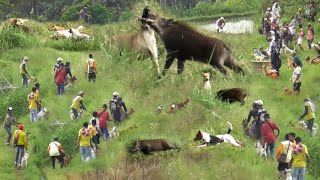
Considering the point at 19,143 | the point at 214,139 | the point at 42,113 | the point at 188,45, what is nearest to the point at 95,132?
the point at 19,143

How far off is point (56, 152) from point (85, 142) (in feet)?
2.99

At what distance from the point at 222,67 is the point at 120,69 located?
3805 millimetres

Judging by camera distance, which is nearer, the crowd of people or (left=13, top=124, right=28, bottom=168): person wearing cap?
the crowd of people

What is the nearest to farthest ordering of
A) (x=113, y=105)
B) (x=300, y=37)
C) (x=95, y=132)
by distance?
(x=95, y=132), (x=113, y=105), (x=300, y=37)

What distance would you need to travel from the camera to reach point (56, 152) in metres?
18.4

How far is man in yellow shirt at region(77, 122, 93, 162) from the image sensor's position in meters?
18.1

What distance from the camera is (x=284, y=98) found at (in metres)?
23.1

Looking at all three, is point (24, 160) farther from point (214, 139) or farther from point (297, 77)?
point (297, 77)

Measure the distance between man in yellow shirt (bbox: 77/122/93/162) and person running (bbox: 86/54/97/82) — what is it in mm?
5803

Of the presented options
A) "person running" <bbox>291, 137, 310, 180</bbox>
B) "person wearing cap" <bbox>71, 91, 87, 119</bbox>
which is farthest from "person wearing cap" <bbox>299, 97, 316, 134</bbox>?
"person wearing cap" <bbox>71, 91, 87, 119</bbox>

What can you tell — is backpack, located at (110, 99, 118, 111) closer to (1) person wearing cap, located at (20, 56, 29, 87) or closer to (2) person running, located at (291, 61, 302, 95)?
(1) person wearing cap, located at (20, 56, 29, 87)

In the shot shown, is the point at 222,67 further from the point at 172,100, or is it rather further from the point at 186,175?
the point at 186,175

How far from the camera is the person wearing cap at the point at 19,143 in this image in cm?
1862

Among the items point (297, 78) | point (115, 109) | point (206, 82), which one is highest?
point (206, 82)
